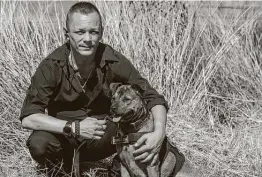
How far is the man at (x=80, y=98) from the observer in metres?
3.71

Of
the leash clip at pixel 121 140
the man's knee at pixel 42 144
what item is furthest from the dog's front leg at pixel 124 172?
the man's knee at pixel 42 144

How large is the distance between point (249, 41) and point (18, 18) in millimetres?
2600

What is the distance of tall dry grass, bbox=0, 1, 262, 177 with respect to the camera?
15.1ft

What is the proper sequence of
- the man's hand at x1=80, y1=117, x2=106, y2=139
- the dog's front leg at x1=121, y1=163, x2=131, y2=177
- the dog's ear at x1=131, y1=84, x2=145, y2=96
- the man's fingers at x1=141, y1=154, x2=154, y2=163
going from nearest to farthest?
1. the man's hand at x1=80, y1=117, x2=106, y2=139
2. the man's fingers at x1=141, y1=154, x2=154, y2=163
3. the dog's ear at x1=131, y1=84, x2=145, y2=96
4. the dog's front leg at x1=121, y1=163, x2=131, y2=177

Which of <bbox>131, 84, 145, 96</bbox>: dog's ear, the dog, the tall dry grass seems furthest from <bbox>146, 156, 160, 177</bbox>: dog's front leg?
the tall dry grass

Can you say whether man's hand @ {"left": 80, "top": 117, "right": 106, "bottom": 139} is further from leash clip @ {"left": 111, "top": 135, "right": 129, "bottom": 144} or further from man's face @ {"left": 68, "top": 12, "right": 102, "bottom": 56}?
man's face @ {"left": 68, "top": 12, "right": 102, "bottom": 56}

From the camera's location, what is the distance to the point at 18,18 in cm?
535

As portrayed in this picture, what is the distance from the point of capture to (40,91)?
3.80 meters

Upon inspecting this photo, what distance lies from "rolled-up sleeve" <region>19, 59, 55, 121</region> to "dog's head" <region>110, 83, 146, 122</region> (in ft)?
1.65

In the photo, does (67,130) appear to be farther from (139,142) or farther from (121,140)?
(139,142)

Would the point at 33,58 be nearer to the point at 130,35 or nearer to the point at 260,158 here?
the point at 130,35

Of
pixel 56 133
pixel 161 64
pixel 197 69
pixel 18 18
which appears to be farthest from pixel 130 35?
pixel 56 133

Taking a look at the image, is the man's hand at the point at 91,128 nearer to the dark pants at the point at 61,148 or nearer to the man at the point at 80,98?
the man at the point at 80,98

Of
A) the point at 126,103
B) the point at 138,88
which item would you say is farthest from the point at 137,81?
the point at 126,103
